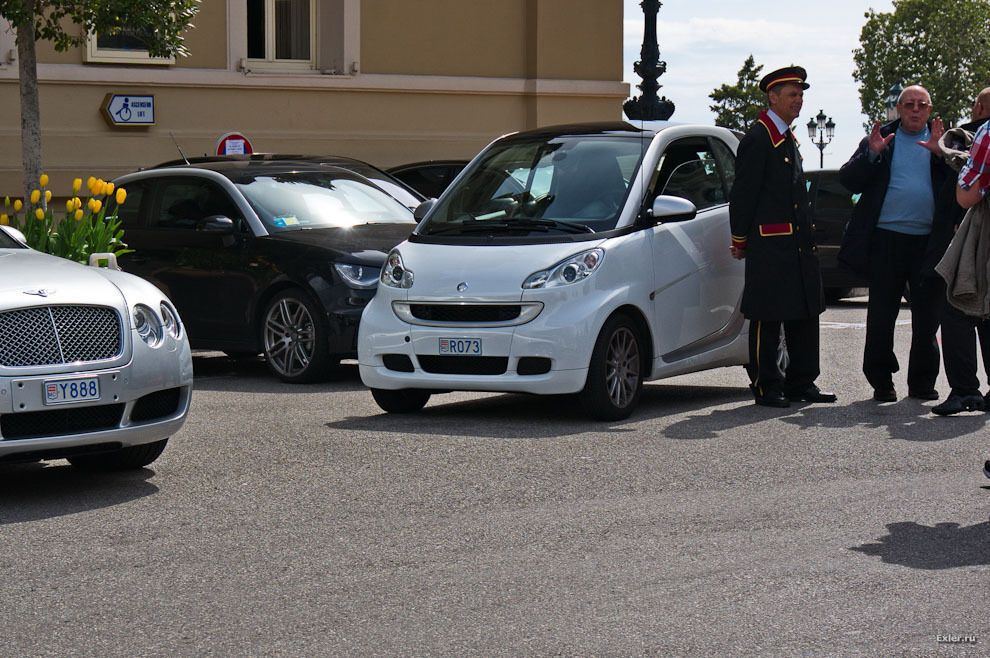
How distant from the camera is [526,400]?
10812mm

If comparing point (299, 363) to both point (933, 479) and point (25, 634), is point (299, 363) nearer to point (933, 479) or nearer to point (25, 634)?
point (933, 479)

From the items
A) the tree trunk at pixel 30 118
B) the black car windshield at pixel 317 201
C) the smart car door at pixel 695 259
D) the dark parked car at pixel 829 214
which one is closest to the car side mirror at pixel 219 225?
the black car windshield at pixel 317 201

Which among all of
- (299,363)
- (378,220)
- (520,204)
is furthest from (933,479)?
(378,220)

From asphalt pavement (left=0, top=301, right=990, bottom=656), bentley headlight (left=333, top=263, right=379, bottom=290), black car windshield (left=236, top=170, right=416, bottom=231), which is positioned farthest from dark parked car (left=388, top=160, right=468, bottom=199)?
asphalt pavement (left=0, top=301, right=990, bottom=656)

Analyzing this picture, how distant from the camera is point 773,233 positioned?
33.6 feet

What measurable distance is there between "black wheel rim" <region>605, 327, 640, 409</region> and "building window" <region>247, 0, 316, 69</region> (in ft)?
50.4

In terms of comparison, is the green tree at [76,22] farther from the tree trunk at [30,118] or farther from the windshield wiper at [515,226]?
the windshield wiper at [515,226]

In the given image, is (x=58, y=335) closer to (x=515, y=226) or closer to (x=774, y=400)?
(x=515, y=226)

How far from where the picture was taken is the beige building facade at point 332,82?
22000mm

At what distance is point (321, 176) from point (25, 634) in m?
8.73

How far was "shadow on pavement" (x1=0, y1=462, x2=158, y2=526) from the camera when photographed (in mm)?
7172

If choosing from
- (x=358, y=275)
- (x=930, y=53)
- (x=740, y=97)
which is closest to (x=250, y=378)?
(x=358, y=275)

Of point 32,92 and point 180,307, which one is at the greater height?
point 32,92

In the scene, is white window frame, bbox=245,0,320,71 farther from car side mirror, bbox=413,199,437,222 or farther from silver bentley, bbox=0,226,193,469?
silver bentley, bbox=0,226,193,469
